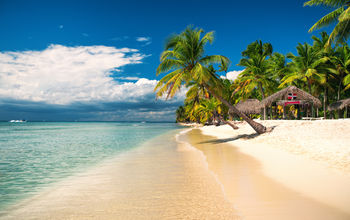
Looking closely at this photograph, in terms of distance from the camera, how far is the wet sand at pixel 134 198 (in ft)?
10.7

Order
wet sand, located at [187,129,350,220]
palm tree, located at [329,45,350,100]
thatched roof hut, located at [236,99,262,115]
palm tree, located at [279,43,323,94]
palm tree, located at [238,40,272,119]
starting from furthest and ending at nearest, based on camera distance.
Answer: thatched roof hut, located at [236,99,262,115], palm tree, located at [238,40,272,119], palm tree, located at [279,43,323,94], palm tree, located at [329,45,350,100], wet sand, located at [187,129,350,220]

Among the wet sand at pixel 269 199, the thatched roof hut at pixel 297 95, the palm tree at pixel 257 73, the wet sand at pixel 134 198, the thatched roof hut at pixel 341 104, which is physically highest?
the palm tree at pixel 257 73

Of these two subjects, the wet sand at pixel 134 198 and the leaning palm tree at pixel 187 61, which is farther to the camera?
the leaning palm tree at pixel 187 61

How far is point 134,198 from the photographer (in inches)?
155

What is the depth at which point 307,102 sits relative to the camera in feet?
63.7

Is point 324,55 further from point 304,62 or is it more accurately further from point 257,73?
point 257,73

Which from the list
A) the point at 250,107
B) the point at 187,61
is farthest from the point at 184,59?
the point at 250,107

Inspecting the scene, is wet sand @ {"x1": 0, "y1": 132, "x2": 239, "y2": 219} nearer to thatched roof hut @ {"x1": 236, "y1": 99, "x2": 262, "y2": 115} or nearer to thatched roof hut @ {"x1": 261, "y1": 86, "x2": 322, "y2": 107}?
thatched roof hut @ {"x1": 261, "y1": 86, "x2": 322, "y2": 107}

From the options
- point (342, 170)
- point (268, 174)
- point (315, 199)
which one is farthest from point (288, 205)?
point (342, 170)

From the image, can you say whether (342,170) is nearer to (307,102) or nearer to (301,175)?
(301,175)

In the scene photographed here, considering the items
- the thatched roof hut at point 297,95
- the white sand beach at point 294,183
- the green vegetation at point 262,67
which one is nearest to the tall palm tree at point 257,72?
the green vegetation at point 262,67

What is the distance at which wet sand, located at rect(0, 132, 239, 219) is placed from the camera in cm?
326

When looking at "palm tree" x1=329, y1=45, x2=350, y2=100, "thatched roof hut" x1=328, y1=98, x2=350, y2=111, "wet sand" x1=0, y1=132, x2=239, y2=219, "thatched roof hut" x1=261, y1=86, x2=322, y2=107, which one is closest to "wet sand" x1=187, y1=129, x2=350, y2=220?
"wet sand" x1=0, y1=132, x2=239, y2=219

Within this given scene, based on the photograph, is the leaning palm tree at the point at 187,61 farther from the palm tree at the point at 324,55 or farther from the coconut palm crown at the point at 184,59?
the palm tree at the point at 324,55
